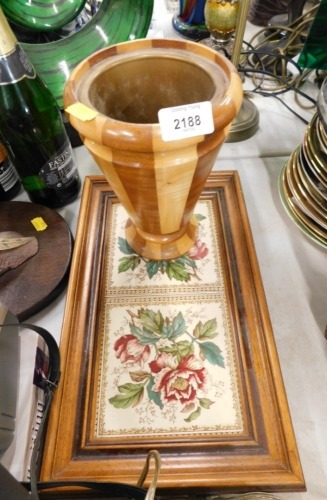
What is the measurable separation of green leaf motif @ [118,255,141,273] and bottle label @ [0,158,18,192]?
218 millimetres

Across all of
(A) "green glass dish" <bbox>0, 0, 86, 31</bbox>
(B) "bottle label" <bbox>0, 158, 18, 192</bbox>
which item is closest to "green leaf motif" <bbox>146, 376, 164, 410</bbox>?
(B) "bottle label" <bbox>0, 158, 18, 192</bbox>

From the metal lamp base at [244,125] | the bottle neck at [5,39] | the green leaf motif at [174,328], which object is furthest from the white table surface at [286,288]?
the bottle neck at [5,39]

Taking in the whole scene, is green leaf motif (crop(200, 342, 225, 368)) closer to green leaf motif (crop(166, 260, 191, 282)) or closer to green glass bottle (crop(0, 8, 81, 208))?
green leaf motif (crop(166, 260, 191, 282))

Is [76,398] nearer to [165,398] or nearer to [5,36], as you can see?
[165,398]

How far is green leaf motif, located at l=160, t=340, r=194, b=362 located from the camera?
15.1 inches

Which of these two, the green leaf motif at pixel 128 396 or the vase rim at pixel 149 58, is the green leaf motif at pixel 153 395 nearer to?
the green leaf motif at pixel 128 396

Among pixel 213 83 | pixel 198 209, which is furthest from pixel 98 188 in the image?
pixel 213 83

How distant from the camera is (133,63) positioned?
366mm

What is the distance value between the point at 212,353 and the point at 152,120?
0.28 m

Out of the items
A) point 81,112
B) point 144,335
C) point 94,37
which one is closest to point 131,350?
point 144,335

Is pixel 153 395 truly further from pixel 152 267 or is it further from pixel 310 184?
pixel 310 184

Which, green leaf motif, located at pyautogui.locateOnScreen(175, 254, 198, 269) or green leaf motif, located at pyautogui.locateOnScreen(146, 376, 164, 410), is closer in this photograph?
green leaf motif, located at pyautogui.locateOnScreen(146, 376, 164, 410)

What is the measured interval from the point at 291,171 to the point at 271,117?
0.67 feet

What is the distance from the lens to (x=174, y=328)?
0.40 m
